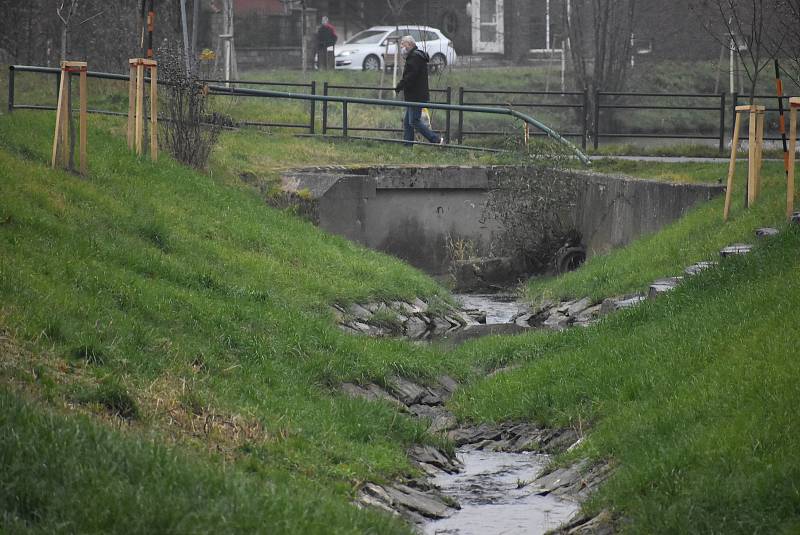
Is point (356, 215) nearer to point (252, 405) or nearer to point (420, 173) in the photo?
point (420, 173)

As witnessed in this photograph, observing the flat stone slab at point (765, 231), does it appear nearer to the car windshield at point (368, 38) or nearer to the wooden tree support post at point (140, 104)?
the wooden tree support post at point (140, 104)

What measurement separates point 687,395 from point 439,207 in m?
14.1

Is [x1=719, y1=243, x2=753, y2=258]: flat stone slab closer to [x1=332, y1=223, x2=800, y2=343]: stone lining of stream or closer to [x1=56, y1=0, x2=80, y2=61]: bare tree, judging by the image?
[x1=332, y1=223, x2=800, y2=343]: stone lining of stream

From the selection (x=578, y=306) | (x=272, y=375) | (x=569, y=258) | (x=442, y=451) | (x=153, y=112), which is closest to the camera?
(x=442, y=451)

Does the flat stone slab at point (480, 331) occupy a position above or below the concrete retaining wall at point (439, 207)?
below

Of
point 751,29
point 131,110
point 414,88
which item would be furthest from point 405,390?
point 751,29

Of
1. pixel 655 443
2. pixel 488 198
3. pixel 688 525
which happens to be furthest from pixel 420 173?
pixel 688 525

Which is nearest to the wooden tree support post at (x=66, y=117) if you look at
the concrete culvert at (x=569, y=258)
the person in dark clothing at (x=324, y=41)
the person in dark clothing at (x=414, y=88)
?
the concrete culvert at (x=569, y=258)

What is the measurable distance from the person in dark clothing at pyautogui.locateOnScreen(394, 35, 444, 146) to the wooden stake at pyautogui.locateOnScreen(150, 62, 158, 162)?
831cm

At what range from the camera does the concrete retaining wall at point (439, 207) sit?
1998 centimetres

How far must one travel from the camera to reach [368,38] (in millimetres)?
45156

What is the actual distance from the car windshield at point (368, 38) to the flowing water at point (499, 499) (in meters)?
36.0

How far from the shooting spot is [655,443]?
7.88 m

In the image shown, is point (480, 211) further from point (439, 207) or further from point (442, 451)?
point (442, 451)
